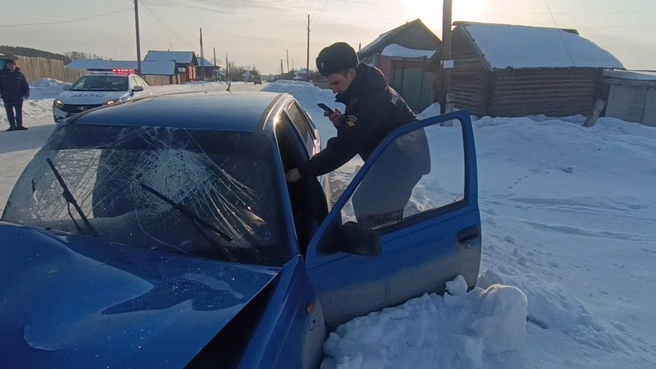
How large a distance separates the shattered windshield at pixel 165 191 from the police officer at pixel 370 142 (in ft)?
1.02

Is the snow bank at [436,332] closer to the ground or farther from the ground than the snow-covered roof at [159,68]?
closer to the ground

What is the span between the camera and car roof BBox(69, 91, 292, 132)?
248 cm

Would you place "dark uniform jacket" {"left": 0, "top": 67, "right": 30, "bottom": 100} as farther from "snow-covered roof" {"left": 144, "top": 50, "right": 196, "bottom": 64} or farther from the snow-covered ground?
"snow-covered roof" {"left": 144, "top": 50, "right": 196, "bottom": 64}

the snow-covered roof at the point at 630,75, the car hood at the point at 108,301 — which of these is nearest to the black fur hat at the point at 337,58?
the car hood at the point at 108,301

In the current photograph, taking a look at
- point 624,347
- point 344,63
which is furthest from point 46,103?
point 624,347

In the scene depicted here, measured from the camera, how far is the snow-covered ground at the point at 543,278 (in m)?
2.23

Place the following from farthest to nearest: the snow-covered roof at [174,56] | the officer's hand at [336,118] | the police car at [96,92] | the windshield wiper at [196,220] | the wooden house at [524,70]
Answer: the snow-covered roof at [174,56]
the wooden house at [524,70]
the police car at [96,92]
the officer's hand at [336,118]
the windshield wiper at [196,220]

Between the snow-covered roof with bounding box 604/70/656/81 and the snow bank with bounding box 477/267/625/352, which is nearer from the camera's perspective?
the snow bank with bounding box 477/267/625/352

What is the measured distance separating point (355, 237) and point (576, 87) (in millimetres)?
20535

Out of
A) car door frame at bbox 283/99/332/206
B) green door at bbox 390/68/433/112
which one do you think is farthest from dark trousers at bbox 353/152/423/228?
green door at bbox 390/68/433/112

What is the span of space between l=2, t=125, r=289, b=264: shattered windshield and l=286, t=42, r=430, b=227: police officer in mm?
312

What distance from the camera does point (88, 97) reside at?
12.0 metres

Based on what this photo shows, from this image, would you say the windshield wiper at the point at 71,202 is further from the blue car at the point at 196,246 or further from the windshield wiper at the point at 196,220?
the windshield wiper at the point at 196,220

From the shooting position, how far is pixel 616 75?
62.3 ft
